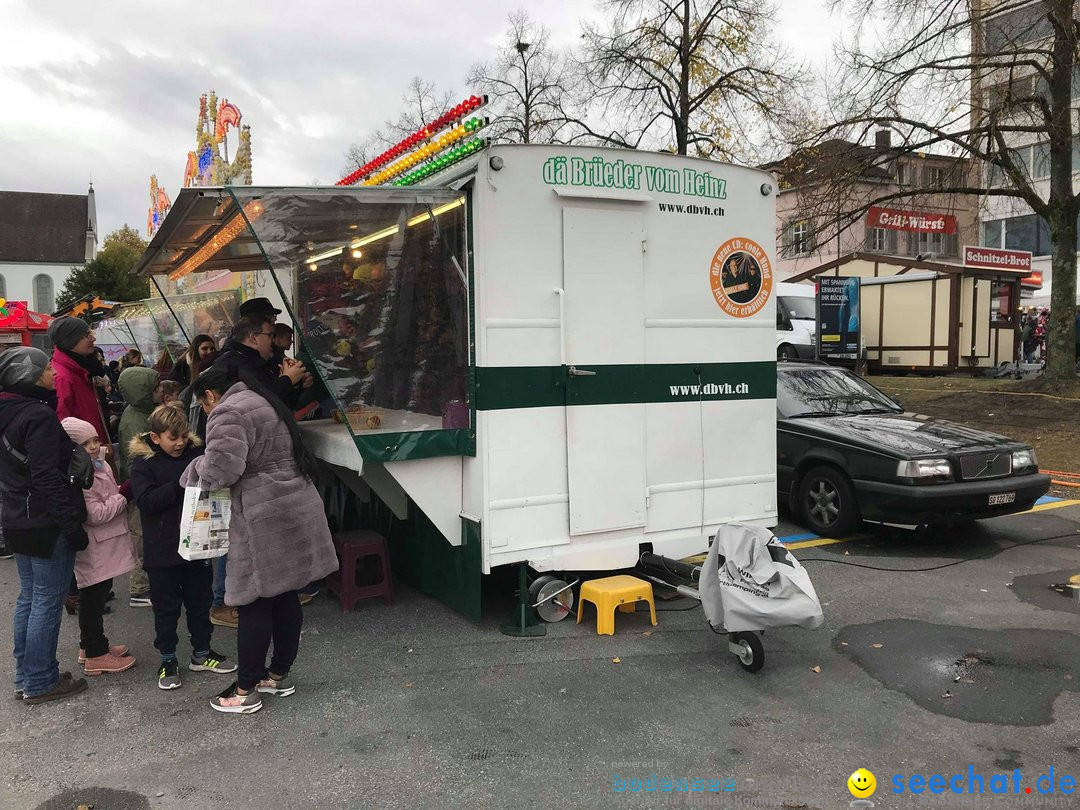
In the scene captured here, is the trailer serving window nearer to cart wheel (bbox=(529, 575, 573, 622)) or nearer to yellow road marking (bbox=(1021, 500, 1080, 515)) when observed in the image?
cart wheel (bbox=(529, 575, 573, 622))

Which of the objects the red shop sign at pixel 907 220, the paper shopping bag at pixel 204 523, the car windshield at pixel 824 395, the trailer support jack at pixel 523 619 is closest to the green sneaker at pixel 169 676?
the paper shopping bag at pixel 204 523

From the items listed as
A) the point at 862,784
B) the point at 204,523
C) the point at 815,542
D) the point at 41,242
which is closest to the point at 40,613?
the point at 204,523

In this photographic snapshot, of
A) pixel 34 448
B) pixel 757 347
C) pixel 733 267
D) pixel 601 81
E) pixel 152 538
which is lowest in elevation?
pixel 152 538

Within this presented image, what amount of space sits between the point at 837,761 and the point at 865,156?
1256cm

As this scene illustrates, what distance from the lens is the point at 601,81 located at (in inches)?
733

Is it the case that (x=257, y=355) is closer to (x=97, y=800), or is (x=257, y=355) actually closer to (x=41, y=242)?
(x=97, y=800)

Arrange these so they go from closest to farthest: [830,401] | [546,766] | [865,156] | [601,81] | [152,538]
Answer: [546,766], [152,538], [830,401], [865,156], [601,81]

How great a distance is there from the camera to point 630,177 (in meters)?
5.02

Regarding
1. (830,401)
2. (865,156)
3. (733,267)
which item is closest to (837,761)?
(733,267)

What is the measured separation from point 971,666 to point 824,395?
410cm

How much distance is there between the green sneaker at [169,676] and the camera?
4.23 metres

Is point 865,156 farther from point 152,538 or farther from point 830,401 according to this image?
point 152,538

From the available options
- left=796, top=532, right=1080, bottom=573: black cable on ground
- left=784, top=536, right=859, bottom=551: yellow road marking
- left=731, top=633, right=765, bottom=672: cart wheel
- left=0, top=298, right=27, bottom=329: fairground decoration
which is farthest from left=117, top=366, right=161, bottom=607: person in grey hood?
left=0, top=298, right=27, bottom=329: fairground decoration

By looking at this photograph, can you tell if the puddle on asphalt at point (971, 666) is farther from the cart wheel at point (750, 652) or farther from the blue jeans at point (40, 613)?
the blue jeans at point (40, 613)
